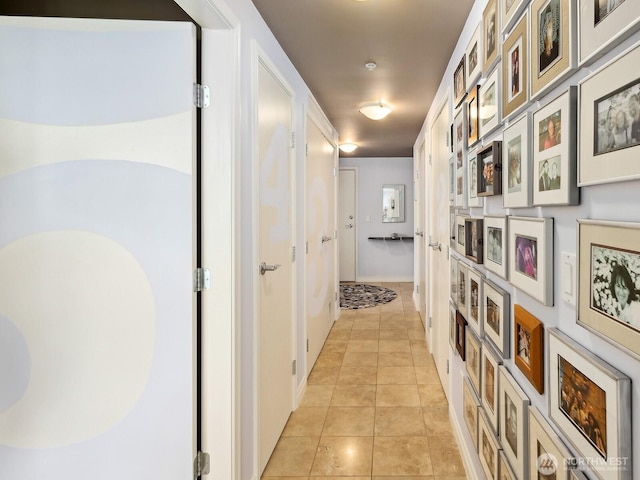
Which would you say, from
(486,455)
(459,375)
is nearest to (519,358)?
(486,455)

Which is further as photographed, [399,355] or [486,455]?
[399,355]

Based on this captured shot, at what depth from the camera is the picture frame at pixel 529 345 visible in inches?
39.9

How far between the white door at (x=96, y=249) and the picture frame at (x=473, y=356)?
1.18 metres

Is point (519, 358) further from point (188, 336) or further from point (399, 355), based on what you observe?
point (399, 355)

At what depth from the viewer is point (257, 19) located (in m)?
1.86

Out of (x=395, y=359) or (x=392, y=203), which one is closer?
(x=395, y=359)

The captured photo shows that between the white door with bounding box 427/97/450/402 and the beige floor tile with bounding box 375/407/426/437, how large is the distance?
323mm

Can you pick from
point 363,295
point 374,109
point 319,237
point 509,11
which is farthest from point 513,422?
point 363,295

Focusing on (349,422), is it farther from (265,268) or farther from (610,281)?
(610,281)

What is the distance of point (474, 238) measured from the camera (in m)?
1.65

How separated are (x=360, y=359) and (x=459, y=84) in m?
2.34

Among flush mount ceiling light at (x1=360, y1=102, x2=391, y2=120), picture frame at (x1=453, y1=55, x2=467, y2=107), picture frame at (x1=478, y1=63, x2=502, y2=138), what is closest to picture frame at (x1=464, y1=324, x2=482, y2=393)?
picture frame at (x1=478, y1=63, x2=502, y2=138)

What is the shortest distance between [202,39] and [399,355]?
2935 mm

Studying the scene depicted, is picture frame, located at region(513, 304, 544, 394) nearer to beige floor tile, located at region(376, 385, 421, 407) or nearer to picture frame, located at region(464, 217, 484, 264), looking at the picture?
picture frame, located at region(464, 217, 484, 264)
